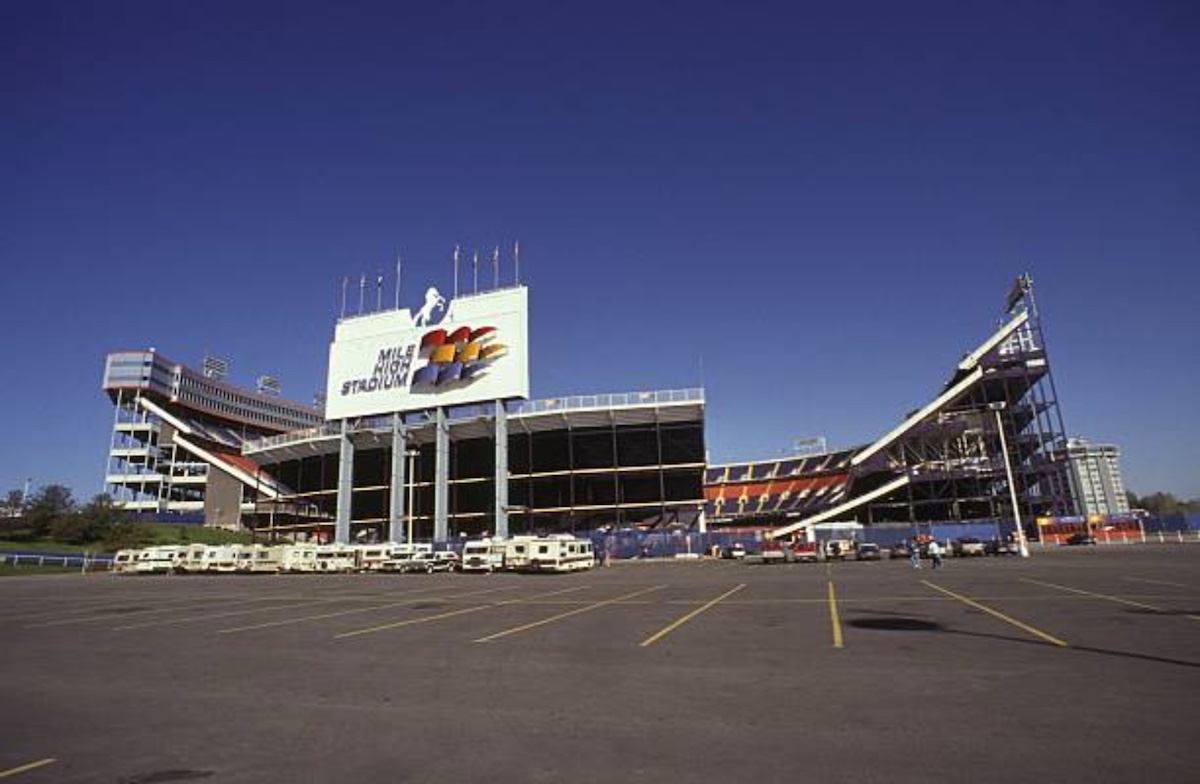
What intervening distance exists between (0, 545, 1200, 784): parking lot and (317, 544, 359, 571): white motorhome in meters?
34.2

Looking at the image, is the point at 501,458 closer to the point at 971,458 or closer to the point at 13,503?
the point at 971,458


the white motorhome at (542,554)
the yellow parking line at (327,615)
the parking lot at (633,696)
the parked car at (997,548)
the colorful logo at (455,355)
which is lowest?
the parking lot at (633,696)

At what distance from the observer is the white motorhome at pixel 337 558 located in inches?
1982

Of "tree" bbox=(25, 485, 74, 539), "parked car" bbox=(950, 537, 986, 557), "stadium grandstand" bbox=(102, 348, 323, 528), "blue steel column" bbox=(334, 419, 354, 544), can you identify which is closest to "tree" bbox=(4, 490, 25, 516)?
"stadium grandstand" bbox=(102, 348, 323, 528)

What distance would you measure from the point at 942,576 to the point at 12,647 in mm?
28070

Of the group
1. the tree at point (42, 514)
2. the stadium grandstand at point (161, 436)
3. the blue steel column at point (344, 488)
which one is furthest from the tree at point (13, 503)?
the blue steel column at point (344, 488)

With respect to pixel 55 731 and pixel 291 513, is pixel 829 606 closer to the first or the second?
pixel 55 731

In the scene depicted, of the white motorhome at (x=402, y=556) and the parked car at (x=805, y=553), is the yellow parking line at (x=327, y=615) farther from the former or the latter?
the parked car at (x=805, y=553)

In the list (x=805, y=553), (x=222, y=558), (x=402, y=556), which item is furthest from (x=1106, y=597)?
(x=222, y=558)

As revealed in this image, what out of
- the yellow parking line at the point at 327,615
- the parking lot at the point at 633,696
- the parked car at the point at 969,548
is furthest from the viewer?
the parked car at the point at 969,548

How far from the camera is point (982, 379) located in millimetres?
75750

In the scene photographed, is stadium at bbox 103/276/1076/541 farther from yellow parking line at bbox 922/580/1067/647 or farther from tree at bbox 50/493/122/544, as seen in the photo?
yellow parking line at bbox 922/580/1067/647

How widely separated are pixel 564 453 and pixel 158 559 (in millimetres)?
38273

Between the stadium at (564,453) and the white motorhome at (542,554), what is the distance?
18971 mm
